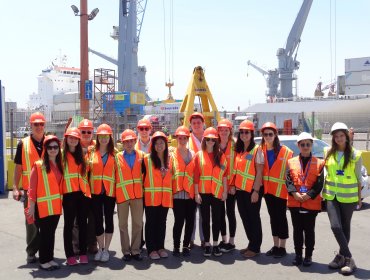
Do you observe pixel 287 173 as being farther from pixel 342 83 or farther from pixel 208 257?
pixel 342 83

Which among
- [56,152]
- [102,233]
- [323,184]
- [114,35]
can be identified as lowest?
[102,233]

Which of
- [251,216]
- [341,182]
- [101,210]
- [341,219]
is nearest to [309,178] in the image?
[341,182]

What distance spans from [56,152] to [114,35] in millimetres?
49030

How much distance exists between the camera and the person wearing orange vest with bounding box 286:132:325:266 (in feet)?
16.4

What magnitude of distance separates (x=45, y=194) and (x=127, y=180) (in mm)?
997

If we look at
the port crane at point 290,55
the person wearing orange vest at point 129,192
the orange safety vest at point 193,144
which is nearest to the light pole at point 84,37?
the orange safety vest at point 193,144

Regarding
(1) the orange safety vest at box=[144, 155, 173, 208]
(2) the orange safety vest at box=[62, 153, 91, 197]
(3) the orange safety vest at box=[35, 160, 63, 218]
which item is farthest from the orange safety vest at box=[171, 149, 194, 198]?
(3) the orange safety vest at box=[35, 160, 63, 218]

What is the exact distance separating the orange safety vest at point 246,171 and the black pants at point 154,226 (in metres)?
1.04

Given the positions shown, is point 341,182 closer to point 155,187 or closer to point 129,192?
point 155,187

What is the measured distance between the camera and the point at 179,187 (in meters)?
5.38

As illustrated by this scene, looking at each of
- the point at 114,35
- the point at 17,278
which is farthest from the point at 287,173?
the point at 114,35

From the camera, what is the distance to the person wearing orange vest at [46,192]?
16.0ft

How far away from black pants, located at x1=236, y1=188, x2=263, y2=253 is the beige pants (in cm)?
134

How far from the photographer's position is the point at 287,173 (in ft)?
17.0
